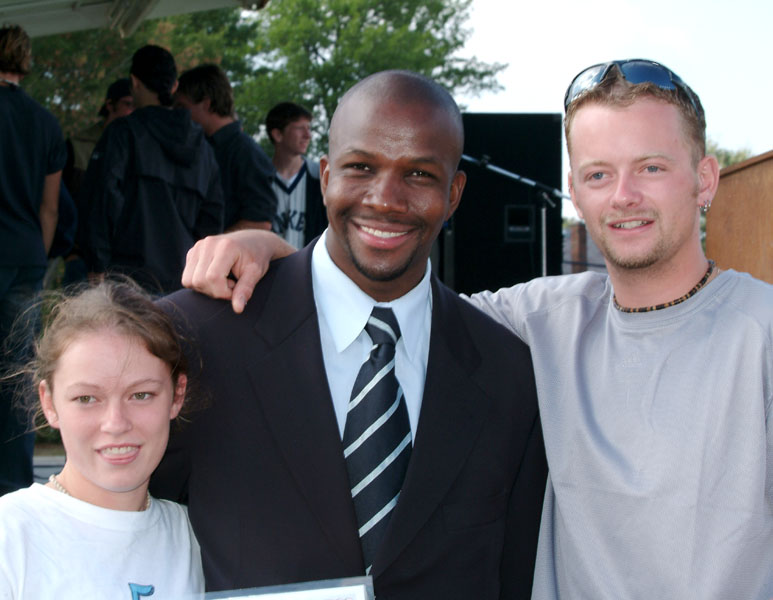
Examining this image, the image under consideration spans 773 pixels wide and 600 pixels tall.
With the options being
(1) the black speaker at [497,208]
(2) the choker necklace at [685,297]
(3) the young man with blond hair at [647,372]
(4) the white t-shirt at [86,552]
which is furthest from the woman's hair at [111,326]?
(1) the black speaker at [497,208]

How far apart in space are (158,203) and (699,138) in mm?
2828

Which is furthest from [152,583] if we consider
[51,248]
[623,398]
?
[51,248]

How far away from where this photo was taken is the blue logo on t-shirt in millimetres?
1669

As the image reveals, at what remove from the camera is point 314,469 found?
70.7 inches

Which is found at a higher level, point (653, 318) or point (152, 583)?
point (653, 318)

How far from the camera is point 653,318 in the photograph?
1.93 metres

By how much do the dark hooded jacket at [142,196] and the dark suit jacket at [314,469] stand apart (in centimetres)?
217

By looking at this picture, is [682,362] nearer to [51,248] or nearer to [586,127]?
[586,127]

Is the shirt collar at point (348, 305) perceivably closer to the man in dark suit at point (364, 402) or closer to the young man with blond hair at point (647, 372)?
the man in dark suit at point (364, 402)

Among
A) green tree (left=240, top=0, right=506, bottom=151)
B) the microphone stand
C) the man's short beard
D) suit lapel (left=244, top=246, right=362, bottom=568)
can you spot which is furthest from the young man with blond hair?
green tree (left=240, top=0, right=506, bottom=151)

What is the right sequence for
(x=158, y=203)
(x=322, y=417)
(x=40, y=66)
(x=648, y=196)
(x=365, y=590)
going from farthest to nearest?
(x=40, y=66) → (x=158, y=203) → (x=648, y=196) → (x=322, y=417) → (x=365, y=590)

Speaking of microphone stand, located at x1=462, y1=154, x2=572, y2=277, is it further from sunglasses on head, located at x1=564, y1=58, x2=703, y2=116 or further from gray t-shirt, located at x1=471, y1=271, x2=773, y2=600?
gray t-shirt, located at x1=471, y1=271, x2=773, y2=600

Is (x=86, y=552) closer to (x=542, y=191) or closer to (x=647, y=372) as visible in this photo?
(x=647, y=372)

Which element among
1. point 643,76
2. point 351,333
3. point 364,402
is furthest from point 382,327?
point 643,76
